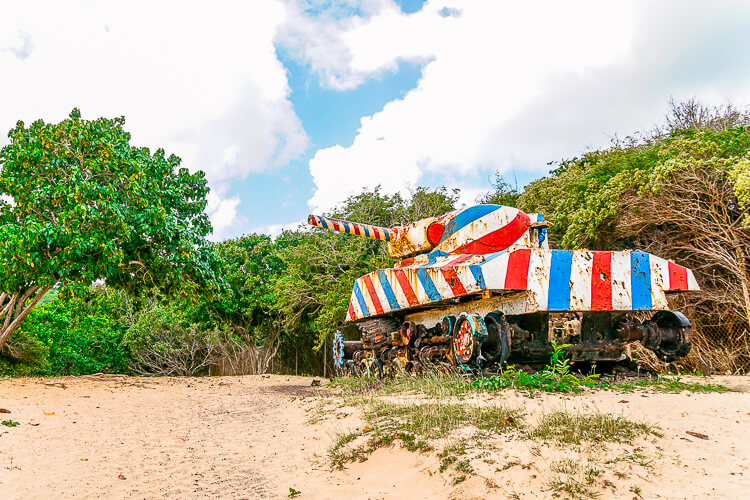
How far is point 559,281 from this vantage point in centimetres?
550

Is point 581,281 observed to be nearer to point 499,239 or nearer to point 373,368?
point 499,239

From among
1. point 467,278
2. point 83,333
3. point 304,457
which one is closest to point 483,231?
point 467,278

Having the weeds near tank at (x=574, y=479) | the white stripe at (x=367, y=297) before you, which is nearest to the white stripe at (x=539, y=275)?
the weeds near tank at (x=574, y=479)

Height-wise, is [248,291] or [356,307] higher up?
[248,291]

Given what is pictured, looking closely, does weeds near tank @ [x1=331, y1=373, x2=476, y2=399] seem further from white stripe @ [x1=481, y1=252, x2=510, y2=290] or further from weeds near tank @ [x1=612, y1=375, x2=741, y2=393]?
weeds near tank @ [x1=612, y1=375, x2=741, y2=393]

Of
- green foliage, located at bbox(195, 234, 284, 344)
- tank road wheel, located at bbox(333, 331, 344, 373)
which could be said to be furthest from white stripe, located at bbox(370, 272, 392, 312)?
green foliage, located at bbox(195, 234, 284, 344)

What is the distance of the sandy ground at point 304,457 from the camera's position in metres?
2.71

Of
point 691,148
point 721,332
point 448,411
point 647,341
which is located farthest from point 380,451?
point 691,148

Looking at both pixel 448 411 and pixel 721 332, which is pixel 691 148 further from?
pixel 448 411

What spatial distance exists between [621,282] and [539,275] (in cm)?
96

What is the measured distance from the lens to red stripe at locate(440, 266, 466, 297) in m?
5.80

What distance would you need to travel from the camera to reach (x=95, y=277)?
9.08m

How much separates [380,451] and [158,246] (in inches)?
291

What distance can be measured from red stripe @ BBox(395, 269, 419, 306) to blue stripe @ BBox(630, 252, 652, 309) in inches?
95.0
